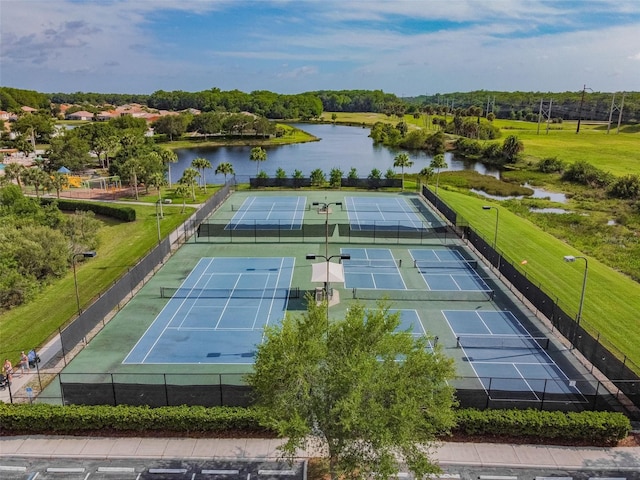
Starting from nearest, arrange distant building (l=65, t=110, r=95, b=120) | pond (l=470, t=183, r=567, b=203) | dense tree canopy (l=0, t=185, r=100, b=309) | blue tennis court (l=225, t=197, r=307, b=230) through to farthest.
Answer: dense tree canopy (l=0, t=185, r=100, b=309) < blue tennis court (l=225, t=197, r=307, b=230) < pond (l=470, t=183, r=567, b=203) < distant building (l=65, t=110, r=95, b=120)

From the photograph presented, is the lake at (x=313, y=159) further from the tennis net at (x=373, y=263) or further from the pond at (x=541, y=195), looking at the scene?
the tennis net at (x=373, y=263)

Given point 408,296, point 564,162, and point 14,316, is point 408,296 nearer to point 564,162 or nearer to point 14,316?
point 14,316

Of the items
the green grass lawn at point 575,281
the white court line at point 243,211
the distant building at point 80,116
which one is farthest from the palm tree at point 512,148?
the distant building at point 80,116

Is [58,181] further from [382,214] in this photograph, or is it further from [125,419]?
[125,419]

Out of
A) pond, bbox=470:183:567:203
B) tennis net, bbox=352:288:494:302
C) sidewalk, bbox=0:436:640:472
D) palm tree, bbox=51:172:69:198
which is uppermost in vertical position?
palm tree, bbox=51:172:69:198

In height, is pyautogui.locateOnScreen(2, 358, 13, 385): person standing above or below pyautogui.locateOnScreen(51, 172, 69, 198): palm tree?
below

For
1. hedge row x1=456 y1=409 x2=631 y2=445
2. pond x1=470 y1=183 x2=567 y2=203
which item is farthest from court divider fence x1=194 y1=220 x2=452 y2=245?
pond x1=470 y1=183 x2=567 y2=203

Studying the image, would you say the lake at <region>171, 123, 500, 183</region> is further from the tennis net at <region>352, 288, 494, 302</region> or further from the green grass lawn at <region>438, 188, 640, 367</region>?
the tennis net at <region>352, 288, 494, 302</region>

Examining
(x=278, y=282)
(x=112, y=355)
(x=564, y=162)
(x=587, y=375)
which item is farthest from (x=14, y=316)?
(x=564, y=162)
